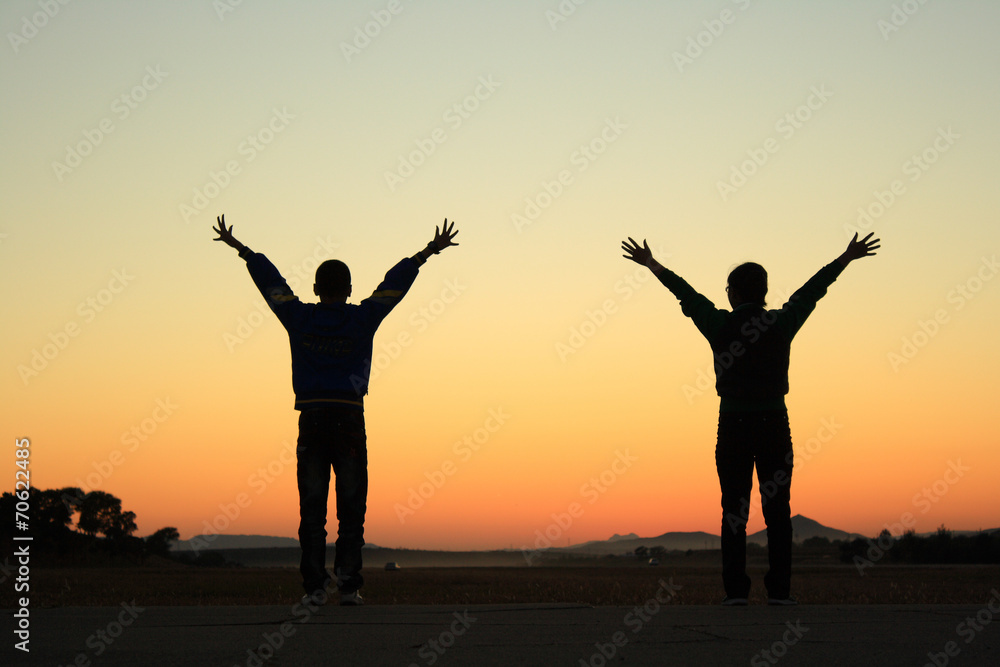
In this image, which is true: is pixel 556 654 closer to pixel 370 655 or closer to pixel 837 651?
pixel 370 655

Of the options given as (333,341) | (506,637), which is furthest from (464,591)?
(506,637)

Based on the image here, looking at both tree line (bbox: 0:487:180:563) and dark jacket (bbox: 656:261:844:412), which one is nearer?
dark jacket (bbox: 656:261:844:412)

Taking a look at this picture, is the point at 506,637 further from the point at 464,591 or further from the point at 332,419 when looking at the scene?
the point at 464,591

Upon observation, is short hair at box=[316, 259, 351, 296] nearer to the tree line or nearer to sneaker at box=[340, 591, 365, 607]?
sneaker at box=[340, 591, 365, 607]

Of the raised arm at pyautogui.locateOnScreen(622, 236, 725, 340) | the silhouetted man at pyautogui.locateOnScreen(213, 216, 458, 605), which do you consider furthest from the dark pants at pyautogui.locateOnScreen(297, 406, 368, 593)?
the raised arm at pyautogui.locateOnScreen(622, 236, 725, 340)

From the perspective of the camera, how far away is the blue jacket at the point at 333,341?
19.4 feet

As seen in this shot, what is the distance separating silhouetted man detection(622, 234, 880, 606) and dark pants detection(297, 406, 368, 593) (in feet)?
8.27

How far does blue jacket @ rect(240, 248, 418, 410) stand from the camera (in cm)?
590

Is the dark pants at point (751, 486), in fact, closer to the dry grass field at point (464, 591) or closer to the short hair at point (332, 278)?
the dry grass field at point (464, 591)

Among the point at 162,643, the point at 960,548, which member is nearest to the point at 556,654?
the point at 162,643

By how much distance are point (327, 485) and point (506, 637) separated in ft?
7.68

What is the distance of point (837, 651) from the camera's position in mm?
3621

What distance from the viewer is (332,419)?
584 cm

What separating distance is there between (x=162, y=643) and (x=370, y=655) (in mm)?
1013
